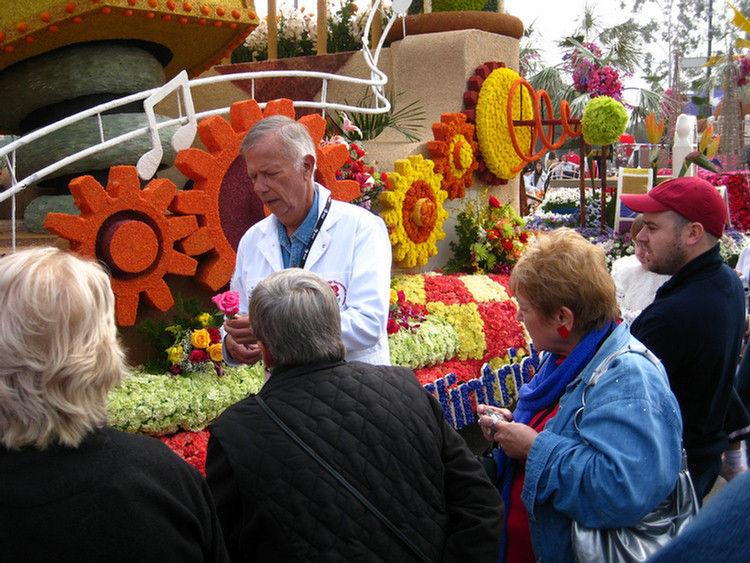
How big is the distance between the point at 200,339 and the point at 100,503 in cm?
252

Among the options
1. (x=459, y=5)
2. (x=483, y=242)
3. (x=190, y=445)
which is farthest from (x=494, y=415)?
(x=459, y=5)

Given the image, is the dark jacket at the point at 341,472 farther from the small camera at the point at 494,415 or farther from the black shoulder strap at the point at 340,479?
the small camera at the point at 494,415

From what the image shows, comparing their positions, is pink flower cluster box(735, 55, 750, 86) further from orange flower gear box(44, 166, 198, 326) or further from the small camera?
the small camera

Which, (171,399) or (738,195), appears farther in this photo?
(738,195)

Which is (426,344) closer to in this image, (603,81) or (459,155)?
(459,155)

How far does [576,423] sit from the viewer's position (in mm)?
1935

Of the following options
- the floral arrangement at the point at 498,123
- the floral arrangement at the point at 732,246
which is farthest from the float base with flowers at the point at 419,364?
the floral arrangement at the point at 732,246

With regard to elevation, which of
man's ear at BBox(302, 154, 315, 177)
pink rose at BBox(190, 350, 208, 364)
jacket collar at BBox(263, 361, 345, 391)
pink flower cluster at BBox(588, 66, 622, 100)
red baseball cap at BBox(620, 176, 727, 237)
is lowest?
pink rose at BBox(190, 350, 208, 364)

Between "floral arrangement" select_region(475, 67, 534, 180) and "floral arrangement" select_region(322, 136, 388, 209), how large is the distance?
1.82 meters

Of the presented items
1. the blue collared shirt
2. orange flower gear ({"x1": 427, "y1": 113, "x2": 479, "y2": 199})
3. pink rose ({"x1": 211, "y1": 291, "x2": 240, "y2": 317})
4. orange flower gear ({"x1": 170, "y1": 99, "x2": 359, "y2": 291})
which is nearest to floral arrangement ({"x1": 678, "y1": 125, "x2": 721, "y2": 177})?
orange flower gear ({"x1": 427, "y1": 113, "x2": 479, "y2": 199})

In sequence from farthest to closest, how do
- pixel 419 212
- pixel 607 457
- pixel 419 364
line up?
pixel 419 212, pixel 419 364, pixel 607 457

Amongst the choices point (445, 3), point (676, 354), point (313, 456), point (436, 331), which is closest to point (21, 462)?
point (313, 456)

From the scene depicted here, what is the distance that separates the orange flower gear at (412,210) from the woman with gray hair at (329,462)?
12.5ft

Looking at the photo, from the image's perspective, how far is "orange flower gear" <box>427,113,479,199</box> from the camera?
246 inches
